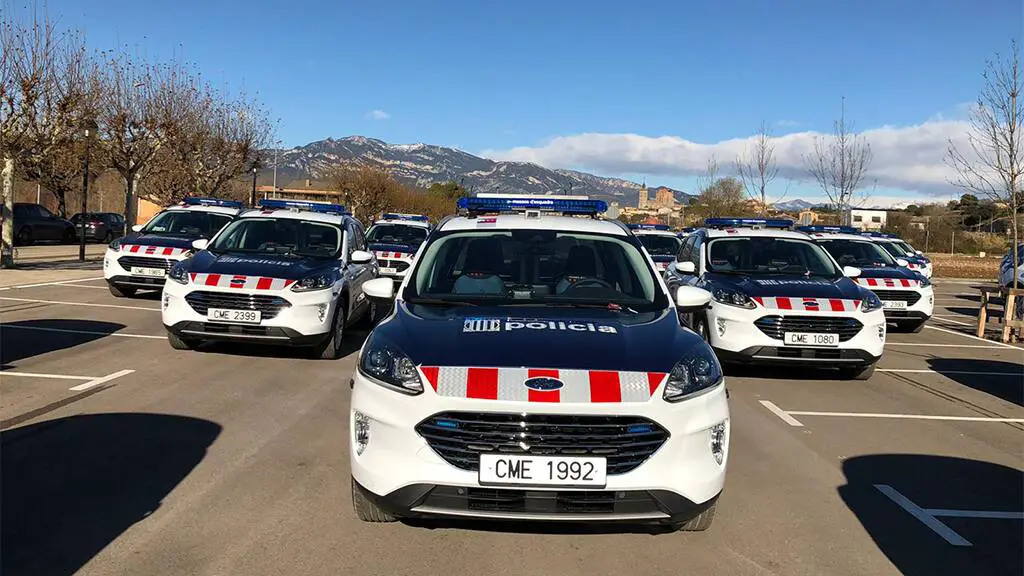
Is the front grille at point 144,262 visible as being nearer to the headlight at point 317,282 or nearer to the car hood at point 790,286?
the headlight at point 317,282

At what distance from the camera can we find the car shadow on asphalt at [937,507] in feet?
13.1

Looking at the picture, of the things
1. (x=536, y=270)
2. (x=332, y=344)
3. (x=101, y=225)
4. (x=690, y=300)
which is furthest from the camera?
(x=101, y=225)

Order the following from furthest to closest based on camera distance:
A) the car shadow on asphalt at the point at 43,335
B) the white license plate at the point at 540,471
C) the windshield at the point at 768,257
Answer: the windshield at the point at 768,257
the car shadow on asphalt at the point at 43,335
the white license plate at the point at 540,471

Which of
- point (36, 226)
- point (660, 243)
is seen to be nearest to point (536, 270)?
point (660, 243)

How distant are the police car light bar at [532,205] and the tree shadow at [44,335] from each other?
4718 mm

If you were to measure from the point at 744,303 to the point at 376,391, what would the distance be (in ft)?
18.7

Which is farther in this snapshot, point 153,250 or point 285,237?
point 153,250

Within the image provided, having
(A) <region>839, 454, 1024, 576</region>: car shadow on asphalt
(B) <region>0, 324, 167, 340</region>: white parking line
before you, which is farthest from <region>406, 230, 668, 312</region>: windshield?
(B) <region>0, 324, 167, 340</region>: white parking line

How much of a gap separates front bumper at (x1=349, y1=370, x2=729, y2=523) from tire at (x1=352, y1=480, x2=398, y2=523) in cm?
8

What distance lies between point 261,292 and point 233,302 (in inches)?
11.4

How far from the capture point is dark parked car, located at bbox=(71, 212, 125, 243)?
35156mm

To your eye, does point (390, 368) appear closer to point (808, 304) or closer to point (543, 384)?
point (543, 384)

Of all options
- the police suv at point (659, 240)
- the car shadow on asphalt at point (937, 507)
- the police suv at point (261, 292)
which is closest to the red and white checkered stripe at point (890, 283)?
the police suv at point (659, 240)

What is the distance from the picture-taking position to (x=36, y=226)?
30.6 m
